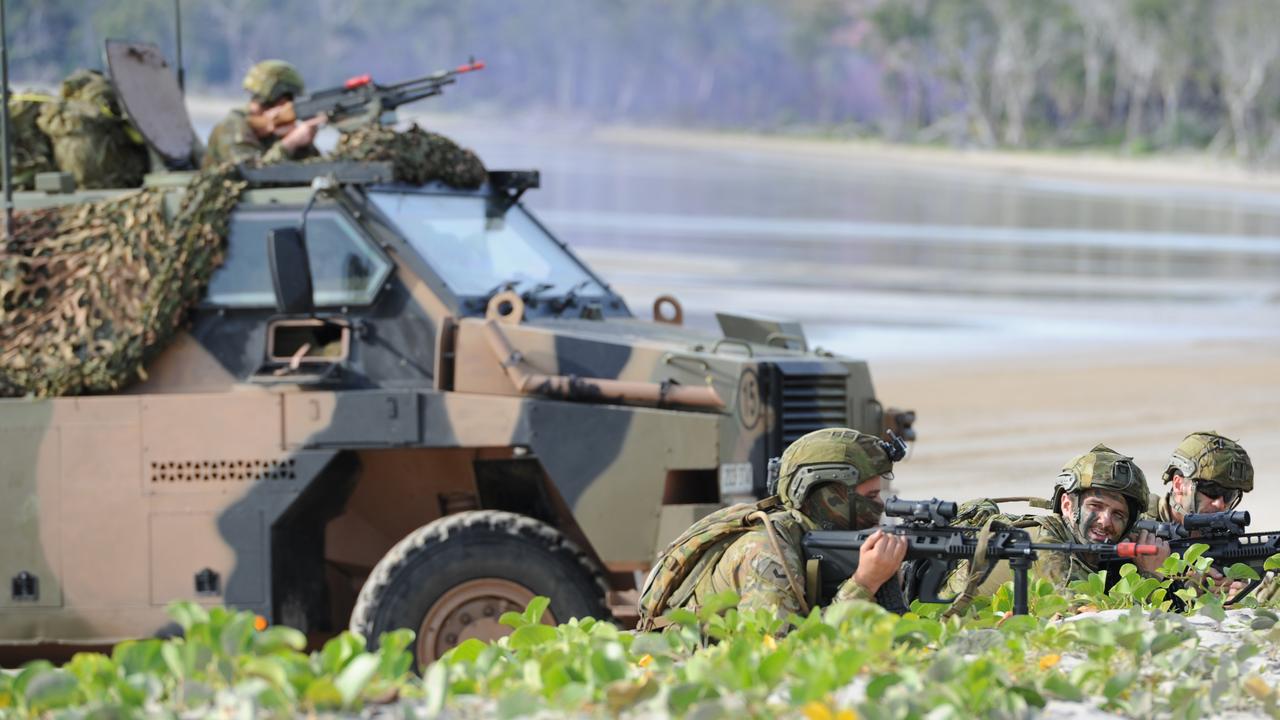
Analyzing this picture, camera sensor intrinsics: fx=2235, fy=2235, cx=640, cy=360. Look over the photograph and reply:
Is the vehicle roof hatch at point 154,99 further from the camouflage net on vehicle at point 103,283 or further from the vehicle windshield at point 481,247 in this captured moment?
the vehicle windshield at point 481,247

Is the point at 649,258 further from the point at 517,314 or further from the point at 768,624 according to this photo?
the point at 768,624

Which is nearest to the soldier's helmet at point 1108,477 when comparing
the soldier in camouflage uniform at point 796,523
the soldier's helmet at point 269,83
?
the soldier in camouflage uniform at point 796,523

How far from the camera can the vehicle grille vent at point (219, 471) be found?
26.7 feet

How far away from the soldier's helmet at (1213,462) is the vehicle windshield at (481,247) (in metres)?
2.84

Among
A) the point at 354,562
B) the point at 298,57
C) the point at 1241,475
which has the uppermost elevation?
the point at 298,57

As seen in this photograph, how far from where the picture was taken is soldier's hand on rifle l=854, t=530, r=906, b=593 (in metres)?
5.59

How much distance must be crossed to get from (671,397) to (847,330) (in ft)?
50.3

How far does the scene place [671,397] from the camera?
8070 mm

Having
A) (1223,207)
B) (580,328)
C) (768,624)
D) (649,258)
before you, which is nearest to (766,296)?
(649,258)

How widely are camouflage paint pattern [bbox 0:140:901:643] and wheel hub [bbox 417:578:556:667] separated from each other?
0.37 metres

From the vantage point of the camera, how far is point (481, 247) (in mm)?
8969

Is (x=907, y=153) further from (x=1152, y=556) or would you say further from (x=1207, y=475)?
(x=1152, y=556)

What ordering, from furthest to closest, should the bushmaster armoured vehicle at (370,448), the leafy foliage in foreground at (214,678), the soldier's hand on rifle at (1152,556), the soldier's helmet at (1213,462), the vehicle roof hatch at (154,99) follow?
the vehicle roof hatch at (154,99) → the bushmaster armoured vehicle at (370,448) → the soldier's helmet at (1213,462) → the soldier's hand on rifle at (1152,556) → the leafy foliage in foreground at (214,678)

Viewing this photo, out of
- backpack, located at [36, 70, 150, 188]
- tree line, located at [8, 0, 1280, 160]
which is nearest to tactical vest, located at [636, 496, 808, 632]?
backpack, located at [36, 70, 150, 188]
